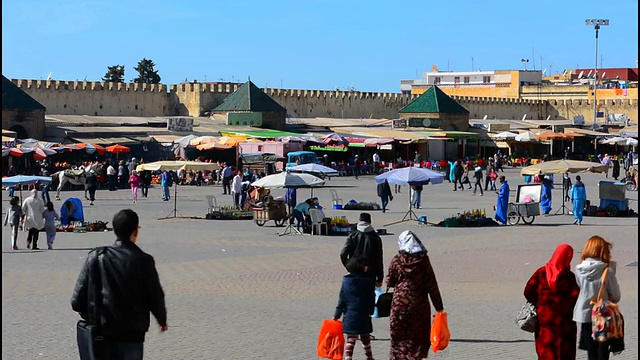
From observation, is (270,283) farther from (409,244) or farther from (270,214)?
(270,214)

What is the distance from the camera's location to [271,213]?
23.5 meters

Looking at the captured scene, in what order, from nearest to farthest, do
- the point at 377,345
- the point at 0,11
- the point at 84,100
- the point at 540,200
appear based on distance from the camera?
the point at 0,11 → the point at 377,345 → the point at 540,200 → the point at 84,100

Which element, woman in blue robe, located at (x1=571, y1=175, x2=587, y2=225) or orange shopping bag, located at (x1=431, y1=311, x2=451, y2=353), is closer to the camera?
orange shopping bag, located at (x1=431, y1=311, x2=451, y2=353)

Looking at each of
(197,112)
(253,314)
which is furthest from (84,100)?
(253,314)

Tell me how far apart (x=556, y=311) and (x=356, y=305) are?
61.8 inches

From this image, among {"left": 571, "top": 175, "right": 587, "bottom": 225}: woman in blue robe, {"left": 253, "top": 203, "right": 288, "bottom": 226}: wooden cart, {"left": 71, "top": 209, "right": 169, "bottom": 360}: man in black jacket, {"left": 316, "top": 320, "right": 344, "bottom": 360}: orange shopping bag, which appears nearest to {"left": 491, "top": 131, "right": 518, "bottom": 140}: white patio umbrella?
{"left": 571, "top": 175, "right": 587, "bottom": 225}: woman in blue robe

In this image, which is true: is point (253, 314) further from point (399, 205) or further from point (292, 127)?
Answer: point (292, 127)

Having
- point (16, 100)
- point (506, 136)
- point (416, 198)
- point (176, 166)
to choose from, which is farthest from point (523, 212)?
point (506, 136)

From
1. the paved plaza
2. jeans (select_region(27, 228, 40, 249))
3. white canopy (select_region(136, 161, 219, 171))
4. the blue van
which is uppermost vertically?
the blue van

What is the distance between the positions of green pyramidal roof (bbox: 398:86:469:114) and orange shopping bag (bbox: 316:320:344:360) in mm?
52223

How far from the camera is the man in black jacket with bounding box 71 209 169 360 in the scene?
6.26 m

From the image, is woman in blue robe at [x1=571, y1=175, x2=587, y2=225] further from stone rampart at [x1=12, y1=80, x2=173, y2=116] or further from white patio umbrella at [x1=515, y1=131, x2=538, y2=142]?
stone rampart at [x1=12, y1=80, x2=173, y2=116]

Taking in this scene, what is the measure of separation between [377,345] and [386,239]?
10.9 metres

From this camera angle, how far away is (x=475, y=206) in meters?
29.8
